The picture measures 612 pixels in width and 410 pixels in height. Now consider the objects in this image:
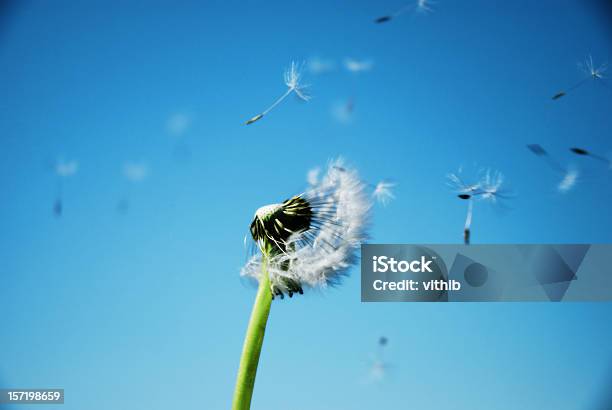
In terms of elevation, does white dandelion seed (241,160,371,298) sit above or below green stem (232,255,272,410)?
above

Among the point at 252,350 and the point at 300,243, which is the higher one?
the point at 300,243

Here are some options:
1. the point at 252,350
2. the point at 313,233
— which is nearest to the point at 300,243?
the point at 313,233

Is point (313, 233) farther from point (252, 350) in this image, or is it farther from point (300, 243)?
point (252, 350)

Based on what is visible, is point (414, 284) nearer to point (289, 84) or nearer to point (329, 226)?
point (329, 226)

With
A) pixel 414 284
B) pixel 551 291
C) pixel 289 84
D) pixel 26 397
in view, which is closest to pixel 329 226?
pixel 414 284

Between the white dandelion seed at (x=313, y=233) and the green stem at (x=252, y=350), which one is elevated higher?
the white dandelion seed at (x=313, y=233)
